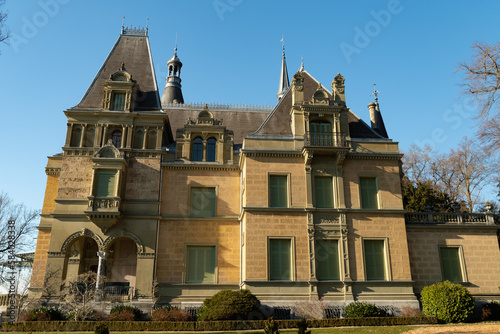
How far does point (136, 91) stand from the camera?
97.8ft

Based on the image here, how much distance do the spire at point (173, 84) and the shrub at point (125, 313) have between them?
33598 millimetres

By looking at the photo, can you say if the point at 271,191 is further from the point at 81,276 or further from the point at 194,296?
the point at 81,276

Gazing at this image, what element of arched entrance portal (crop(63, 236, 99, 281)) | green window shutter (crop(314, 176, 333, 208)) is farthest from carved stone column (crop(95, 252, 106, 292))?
green window shutter (crop(314, 176, 333, 208))

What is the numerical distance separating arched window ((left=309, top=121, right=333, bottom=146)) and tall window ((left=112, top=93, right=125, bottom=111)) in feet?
43.1

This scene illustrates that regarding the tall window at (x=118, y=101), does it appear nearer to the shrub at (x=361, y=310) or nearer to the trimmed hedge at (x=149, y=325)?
the trimmed hedge at (x=149, y=325)

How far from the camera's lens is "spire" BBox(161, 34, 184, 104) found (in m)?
53.3

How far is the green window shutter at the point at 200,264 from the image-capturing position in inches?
1029

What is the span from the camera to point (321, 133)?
27.1 meters

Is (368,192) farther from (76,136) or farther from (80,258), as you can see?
(76,136)

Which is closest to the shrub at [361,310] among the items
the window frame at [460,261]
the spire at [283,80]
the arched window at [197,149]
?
the window frame at [460,261]

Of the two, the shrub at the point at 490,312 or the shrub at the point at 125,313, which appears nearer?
the shrub at the point at 125,313

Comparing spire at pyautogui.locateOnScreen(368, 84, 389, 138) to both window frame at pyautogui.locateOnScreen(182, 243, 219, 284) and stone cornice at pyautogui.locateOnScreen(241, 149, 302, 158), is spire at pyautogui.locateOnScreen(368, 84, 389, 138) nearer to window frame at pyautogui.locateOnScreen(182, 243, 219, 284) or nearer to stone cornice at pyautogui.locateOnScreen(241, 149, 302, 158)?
stone cornice at pyautogui.locateOnScreen(241, 149, 302, 158)

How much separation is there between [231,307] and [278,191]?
26.7ft

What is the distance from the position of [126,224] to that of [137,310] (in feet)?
18.5
